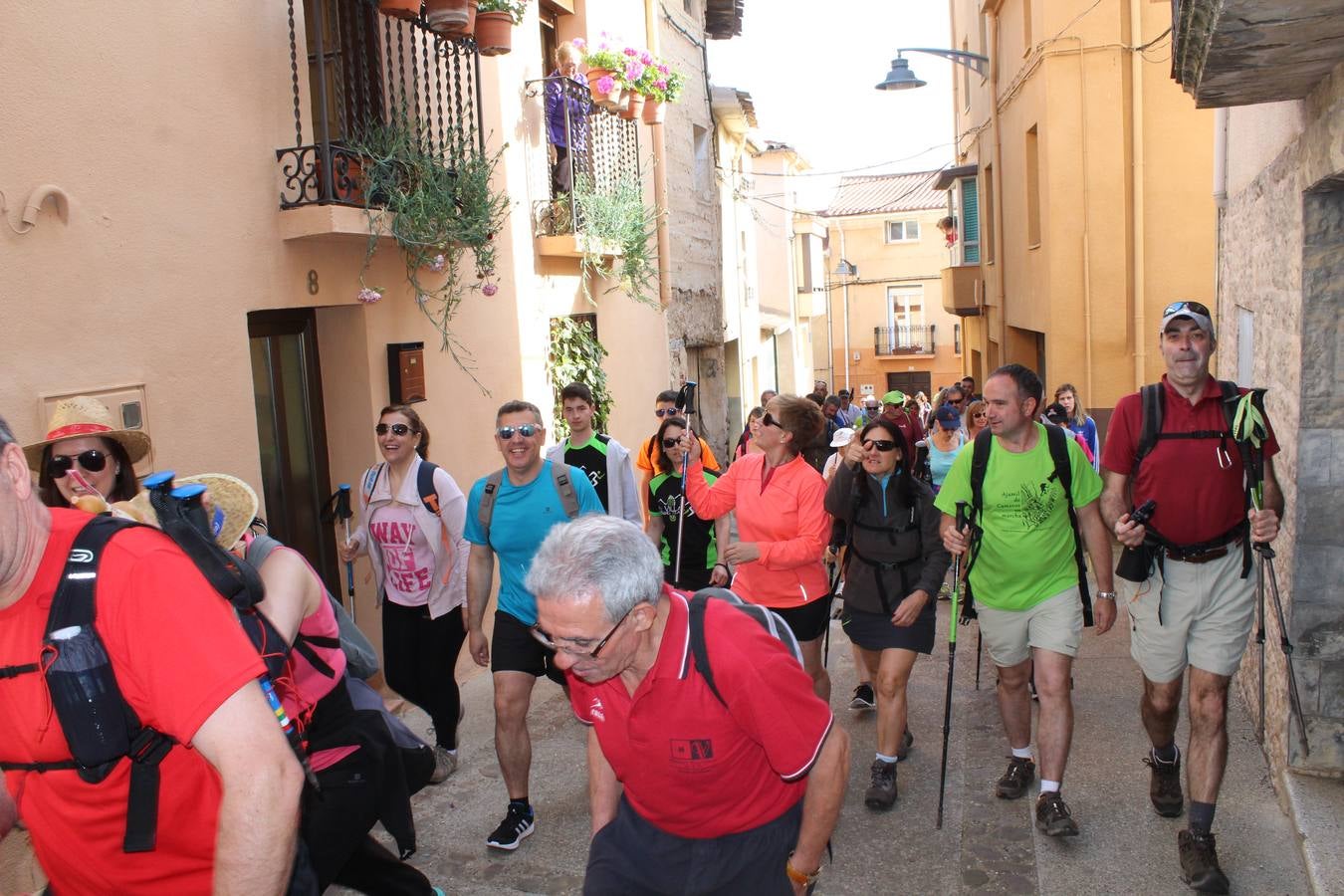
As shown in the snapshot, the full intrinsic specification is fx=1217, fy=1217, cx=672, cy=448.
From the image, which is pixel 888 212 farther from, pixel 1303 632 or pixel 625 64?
pixel 1303 632

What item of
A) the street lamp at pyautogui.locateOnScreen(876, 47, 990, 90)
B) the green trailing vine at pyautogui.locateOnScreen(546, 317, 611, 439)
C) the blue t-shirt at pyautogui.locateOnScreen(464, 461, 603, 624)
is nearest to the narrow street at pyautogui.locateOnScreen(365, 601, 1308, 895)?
the blue t-shirt at pyautogui.locateOnScreen(464, 461, 603, 624)

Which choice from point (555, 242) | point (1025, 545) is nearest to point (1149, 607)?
point (1025, 545)

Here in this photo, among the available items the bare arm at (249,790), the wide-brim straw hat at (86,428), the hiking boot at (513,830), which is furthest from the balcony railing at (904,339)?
the bare arm at (249,790)

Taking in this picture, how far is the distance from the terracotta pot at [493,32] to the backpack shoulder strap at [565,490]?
12.7ft

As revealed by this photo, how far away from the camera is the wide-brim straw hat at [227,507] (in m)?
3.09

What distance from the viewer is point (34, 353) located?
4801 millimetres

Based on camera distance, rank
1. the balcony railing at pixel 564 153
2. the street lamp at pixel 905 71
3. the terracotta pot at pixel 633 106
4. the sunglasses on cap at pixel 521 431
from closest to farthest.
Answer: the sunglasses on cap at pixel 521 431
the balcony railing at pixel 564 153
the terracotta pot at pixel 633 106
the street lamp at pixel 905 71

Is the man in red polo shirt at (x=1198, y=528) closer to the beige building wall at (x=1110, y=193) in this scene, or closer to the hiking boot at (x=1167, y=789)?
the hiking boot at (x=1167, y=789)

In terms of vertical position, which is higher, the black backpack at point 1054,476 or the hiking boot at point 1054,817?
the black backpack at point 1054,476

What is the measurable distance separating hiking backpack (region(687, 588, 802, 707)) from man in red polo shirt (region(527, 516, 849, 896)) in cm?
1

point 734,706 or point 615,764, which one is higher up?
point 734,706

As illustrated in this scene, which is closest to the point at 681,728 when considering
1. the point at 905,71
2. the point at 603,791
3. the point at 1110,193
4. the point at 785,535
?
the point at 603,791

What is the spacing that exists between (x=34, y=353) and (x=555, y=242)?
5.38 metres

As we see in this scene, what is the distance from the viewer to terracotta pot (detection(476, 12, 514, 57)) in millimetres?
7887
